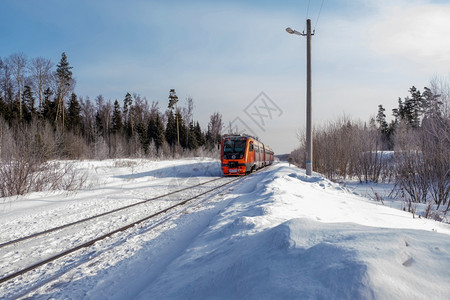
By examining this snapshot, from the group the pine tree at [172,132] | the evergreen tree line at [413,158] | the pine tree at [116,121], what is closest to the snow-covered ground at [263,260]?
the evergreen tree line at [413,158]

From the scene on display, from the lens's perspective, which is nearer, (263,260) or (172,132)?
(263,260)

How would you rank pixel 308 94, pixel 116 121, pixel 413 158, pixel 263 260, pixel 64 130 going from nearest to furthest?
pixel 263 260
pixel 413 158
pixel 308 94
pixel 64 130
pixel 116 121

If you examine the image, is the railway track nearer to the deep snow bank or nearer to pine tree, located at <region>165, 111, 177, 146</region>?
the deep snow bank

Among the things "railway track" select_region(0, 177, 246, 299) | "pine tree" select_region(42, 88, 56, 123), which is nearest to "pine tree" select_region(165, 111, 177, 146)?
"pine tree" select_region(42, 88, 56, 123)

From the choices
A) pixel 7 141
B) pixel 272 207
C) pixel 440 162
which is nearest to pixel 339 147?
pixel 440 162

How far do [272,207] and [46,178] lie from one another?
1076 centimetres

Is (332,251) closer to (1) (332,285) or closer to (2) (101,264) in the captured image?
(1) (332,285)

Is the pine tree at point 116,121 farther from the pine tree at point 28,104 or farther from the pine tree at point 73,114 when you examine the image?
the pine tree at point 28,104

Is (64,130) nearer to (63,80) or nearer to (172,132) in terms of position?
(63,80)

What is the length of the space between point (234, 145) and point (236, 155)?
0.88 meters

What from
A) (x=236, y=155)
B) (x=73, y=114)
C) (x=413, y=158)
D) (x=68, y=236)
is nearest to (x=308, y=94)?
(x=413, y=158)

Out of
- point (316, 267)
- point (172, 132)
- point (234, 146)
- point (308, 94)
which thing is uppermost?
point (172, 132)

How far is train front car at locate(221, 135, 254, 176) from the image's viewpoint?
21406 millimetres

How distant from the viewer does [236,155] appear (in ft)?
70.7
